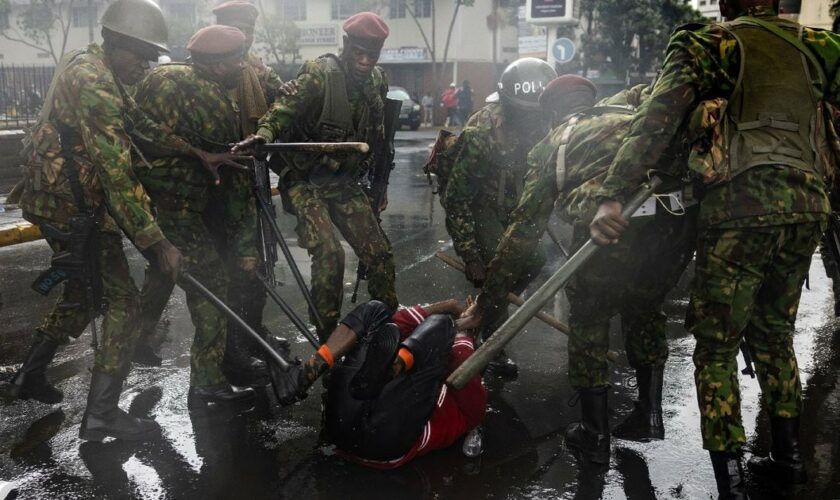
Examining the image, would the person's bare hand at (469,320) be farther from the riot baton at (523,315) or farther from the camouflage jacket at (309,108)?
the camouflage jacket at (309,108)

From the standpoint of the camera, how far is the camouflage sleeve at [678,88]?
2906mm

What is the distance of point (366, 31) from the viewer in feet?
14.9

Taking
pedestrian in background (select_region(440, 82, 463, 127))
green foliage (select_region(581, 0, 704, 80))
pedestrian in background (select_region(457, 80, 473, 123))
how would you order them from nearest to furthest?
green foliage (select_region(581, 0, 704, 80)) < pedestrian in background (select_region(440, 82, 463, 127)) < pedestrian in background (select_region(457, 80, 473, 123))

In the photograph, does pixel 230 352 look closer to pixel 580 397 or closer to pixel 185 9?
pixel 580 397

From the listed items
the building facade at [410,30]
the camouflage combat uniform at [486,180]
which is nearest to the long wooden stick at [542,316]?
the camouflage combat uniform at [486,180]

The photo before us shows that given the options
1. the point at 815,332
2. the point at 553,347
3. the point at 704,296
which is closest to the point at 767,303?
the point at 704,296

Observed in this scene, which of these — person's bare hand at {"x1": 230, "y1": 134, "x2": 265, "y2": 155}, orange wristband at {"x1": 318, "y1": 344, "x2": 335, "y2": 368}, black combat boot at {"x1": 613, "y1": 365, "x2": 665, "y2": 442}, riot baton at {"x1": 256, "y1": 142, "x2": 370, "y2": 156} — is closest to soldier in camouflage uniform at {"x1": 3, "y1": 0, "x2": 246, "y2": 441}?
person's bare hand at {"x1": 230, "y1": 134, "x2": 265, "y2": 155}

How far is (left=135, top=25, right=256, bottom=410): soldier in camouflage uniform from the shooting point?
4199 millimetres

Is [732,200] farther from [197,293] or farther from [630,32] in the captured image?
[630,32]

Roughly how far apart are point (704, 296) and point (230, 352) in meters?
2.75

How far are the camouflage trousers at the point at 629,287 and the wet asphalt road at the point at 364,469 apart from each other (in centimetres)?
44

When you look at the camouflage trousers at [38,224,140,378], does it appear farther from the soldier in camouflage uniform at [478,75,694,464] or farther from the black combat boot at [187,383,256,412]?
the soldier in camouflage uniform at [478,75,694,464]

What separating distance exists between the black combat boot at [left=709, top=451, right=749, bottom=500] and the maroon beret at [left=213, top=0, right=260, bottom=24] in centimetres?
412

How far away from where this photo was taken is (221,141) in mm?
4426
